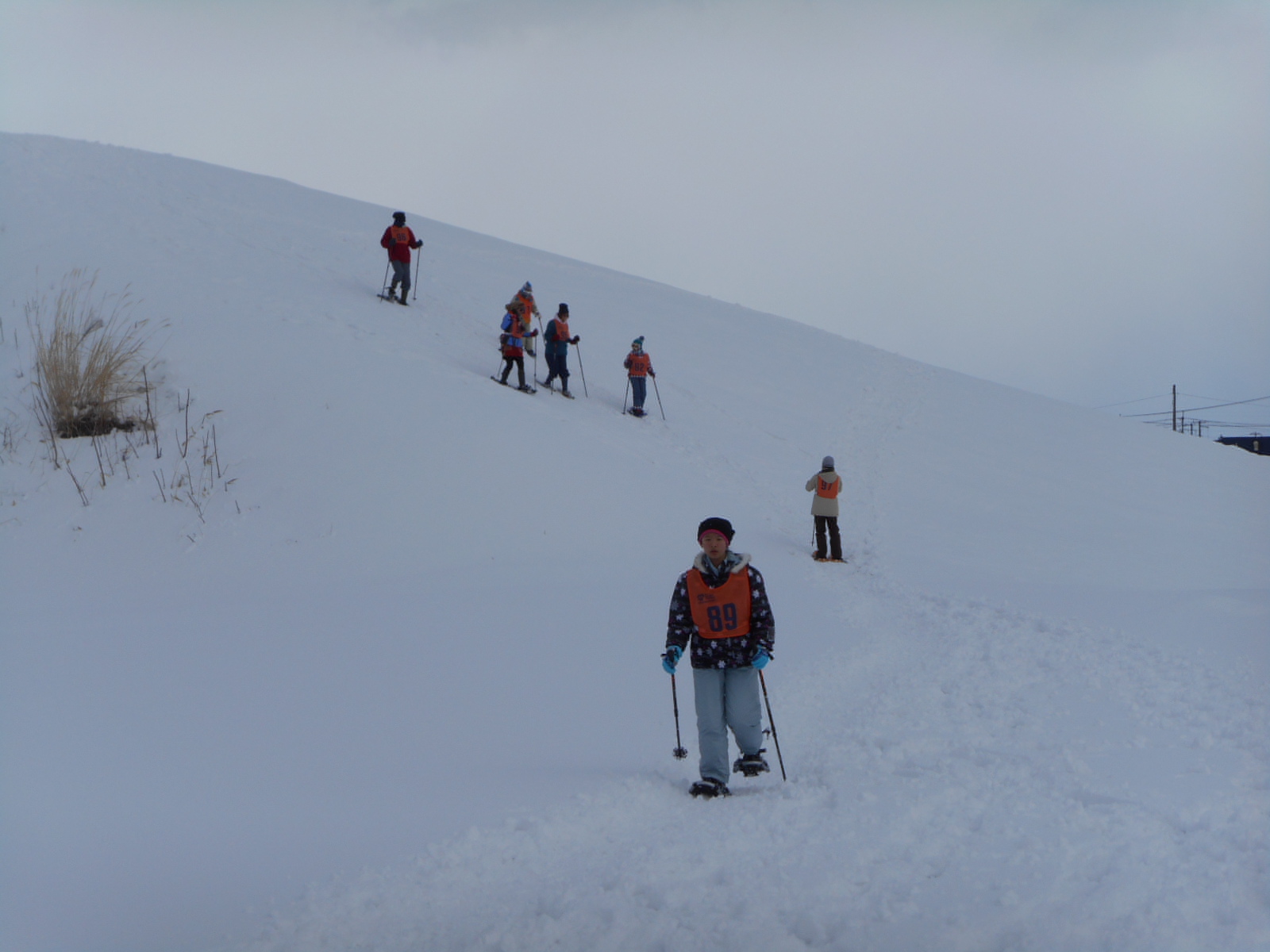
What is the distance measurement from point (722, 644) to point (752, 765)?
0.75m

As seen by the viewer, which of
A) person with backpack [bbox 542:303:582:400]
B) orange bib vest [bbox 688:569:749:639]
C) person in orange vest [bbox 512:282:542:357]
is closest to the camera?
orange bib vest [bbox 688:569:749:639]

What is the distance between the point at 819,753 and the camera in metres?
4.93

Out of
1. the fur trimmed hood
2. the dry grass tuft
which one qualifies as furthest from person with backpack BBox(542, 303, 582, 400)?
the fur trimmed hood

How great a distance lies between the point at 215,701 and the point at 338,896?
7.11 feet

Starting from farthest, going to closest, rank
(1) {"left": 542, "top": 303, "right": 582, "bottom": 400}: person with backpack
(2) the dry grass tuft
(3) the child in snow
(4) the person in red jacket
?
(4) the person in red jacket → (1) {"left": 542, "top": 303, "right": 582, "bottom": 400}: person with backpack → (3) the child in snow → (2) the dry grass tuft

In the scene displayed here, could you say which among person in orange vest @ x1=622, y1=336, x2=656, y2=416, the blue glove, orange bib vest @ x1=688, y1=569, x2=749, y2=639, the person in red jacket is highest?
the person in red jacket

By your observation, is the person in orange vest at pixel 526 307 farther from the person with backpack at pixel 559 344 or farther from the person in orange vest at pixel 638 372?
the person in orange vest at pixel 638 372

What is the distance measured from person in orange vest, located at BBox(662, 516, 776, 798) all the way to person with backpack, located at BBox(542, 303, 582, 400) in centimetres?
945

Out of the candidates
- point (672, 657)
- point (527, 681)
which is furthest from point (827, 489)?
point (672, 657)

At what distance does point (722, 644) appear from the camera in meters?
4.57

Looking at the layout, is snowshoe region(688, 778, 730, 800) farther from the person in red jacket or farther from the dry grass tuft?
the person in red jacket

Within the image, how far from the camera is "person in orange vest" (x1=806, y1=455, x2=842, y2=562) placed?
10.6 m

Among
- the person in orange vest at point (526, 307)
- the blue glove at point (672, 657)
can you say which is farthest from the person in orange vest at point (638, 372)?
the blue glove at point (672, 657)

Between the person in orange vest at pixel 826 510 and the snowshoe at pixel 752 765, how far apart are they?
6.15 metres
